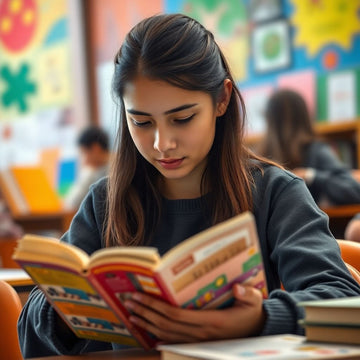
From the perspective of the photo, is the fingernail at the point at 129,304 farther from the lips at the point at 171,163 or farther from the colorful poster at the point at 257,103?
the colorful poster at the point at 257,103

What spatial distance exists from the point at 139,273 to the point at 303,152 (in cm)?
322

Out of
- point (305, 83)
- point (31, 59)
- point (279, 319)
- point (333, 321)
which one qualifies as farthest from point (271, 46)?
point (333, 321)

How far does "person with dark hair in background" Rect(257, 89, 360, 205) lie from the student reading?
247 cm

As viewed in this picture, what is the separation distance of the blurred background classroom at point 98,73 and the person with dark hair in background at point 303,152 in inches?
5.1

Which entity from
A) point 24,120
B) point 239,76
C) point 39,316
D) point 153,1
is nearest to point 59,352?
point 39,316

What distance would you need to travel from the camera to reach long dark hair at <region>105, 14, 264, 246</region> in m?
1.36

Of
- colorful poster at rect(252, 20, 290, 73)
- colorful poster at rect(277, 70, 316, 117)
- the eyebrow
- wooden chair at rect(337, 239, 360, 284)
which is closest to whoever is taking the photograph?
the eyebrow

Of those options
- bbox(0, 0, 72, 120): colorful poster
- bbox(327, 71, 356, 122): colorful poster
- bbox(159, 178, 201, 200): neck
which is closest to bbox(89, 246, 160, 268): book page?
bbox(159, 178, 201, 200): neck

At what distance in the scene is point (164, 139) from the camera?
4.34ft

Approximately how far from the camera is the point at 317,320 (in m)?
0.98

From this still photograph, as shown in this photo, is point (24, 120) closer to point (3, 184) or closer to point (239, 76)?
point (3, 184)

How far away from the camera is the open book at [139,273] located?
3.09ft

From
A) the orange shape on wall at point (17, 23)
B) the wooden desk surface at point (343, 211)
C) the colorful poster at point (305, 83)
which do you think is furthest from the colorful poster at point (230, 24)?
the wooden desk surface at point (343, 211)

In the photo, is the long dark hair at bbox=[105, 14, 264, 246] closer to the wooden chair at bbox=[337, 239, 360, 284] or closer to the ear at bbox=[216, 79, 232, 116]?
the ear at bbox=[216, 79, 232, 116]
